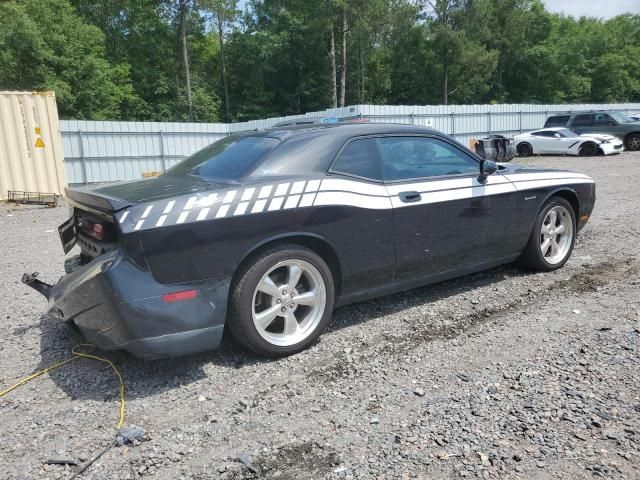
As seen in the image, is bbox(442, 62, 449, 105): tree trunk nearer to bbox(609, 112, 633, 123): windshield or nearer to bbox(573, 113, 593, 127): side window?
bbox(573, 113, 593, 127): side window

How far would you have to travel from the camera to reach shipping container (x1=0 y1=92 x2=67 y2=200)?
40.8 ft

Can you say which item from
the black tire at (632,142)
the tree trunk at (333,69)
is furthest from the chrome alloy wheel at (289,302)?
the tree trunk at (333,69)

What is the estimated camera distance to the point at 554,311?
13.5ft

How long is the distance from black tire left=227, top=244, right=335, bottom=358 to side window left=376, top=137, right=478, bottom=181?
0.98 m

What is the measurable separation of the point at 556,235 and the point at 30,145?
12.3 meters

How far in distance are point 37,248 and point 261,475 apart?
20.7 ft

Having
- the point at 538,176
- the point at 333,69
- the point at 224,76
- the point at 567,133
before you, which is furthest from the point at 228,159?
the point at 224,76

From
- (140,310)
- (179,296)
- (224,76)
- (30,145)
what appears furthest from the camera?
(224,76)

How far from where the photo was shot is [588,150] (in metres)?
19.9

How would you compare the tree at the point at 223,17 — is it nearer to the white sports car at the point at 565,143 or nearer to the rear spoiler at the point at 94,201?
the white sports car at the point at 565,143

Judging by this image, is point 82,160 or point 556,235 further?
point 82,160

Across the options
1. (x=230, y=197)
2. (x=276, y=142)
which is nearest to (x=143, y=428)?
(x=230, y=197)

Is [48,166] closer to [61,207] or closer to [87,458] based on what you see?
[61,207]

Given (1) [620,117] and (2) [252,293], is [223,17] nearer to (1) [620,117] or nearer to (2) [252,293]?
(1) [620,117]
